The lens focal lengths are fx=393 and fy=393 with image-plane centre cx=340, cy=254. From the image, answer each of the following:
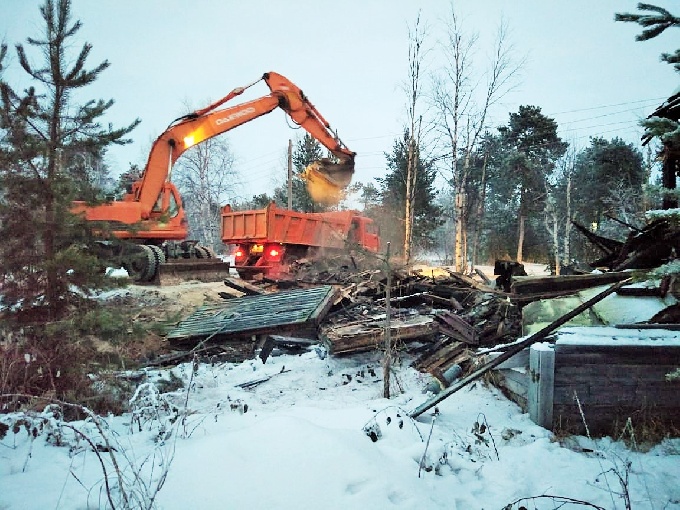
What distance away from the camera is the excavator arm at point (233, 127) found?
1209 cm

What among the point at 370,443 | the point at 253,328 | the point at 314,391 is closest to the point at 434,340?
the point at 314,391

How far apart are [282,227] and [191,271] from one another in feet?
10.8

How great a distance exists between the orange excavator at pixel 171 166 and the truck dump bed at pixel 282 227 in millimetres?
1384

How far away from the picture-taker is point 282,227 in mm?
12594

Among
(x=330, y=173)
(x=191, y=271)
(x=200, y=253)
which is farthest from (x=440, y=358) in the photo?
(x=200, y=253)

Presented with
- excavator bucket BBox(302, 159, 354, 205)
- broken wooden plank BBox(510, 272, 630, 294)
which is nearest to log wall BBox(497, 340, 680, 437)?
broken wooden plank BBox(510, 272, 630, 294)

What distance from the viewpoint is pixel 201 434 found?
333cm

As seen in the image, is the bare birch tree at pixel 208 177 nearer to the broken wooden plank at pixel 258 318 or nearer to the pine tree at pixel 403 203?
the pine tree at pixel 403 203

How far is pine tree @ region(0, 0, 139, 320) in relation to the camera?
3885mm

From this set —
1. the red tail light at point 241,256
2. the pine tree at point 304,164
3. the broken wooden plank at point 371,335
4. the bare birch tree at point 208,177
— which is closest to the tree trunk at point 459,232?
the red tail light at point 241,256

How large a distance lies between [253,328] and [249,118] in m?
8.71

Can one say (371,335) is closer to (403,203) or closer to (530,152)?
(403,203)

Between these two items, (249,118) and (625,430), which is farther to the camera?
(249,118)

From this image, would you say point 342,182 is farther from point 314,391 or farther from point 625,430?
point 625,430
